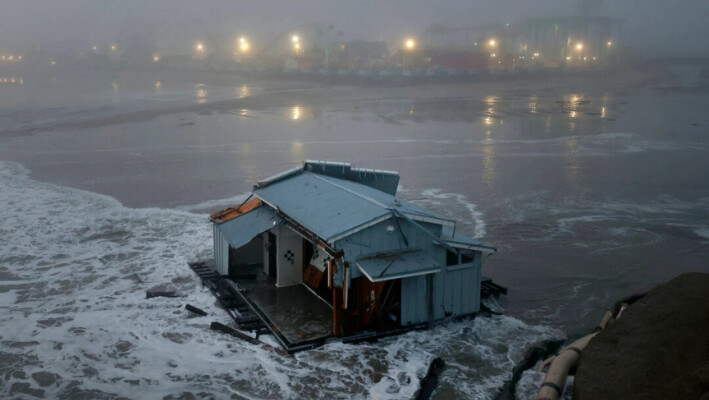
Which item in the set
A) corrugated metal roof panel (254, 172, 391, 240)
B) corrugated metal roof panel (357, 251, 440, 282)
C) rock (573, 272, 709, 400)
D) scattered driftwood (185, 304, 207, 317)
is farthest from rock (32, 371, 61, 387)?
rock (573, 272, 709, 400)

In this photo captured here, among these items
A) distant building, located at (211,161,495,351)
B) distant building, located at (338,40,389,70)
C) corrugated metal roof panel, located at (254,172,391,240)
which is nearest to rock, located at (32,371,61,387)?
distant building, located at (211,161,495,351)

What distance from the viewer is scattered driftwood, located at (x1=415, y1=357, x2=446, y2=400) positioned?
902cm

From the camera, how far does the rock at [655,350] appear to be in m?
6.86

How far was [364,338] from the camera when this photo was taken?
10.4m

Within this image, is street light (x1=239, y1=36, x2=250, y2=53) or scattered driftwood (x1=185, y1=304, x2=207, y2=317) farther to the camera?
street light (x1=239, y1=36, x2=250, y2=53)

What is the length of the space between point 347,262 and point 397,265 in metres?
0.78

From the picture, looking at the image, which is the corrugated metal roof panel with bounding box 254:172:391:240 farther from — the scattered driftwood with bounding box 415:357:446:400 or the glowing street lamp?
the glowing street lamp

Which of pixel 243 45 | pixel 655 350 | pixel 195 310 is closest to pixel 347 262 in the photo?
pixel 195 310

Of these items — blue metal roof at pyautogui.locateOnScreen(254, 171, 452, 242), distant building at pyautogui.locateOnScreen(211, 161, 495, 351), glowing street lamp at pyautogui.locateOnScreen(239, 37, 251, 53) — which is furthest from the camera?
glowing street lamp at pyautogui.locateOnScreen(239, 37, 251, 53)

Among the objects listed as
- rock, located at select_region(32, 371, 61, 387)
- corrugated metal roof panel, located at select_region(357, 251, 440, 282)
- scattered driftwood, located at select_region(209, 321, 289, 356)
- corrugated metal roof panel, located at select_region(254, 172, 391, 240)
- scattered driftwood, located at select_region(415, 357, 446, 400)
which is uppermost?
corrugated metal roof panel, located at select_region(254, 172, 391, 240)

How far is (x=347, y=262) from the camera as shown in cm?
995

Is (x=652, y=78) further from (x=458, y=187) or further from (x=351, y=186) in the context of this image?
(x=351, y=186)

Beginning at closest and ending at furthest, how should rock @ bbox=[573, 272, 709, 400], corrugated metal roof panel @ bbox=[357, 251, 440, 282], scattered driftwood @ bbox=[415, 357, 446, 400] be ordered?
rock @ bbox=[573, 272, 709, 400] < scattered driftwood @ bbox=[415, 357, 446, 400] < corrugated metal roof panel @ bbox=[357, 251, 440, 282]

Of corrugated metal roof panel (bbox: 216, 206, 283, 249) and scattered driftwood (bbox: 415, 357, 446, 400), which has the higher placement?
corrugated metal roof panel (bbox: 216, 206, 283, 249)
